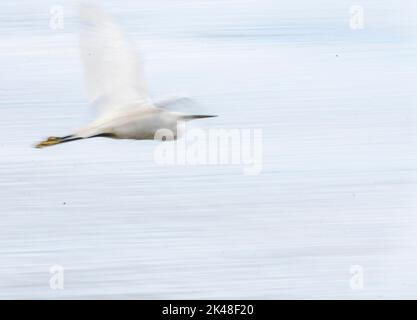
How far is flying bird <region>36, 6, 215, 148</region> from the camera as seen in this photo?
2496 mm

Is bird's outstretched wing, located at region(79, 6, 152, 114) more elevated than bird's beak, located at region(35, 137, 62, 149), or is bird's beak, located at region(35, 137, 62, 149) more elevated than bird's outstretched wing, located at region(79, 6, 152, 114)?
bird's outstretched wing, located at region(79, 6, 152, 114)

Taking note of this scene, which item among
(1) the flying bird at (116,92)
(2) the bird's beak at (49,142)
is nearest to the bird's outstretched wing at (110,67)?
(1) the flying bird at (116,92)

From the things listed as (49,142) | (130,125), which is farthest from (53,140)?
(130,125)

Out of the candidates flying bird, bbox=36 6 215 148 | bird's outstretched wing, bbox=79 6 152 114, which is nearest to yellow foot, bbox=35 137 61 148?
flying bird, bbox=36 6 215 148

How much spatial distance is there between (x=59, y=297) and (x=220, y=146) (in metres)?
0.52


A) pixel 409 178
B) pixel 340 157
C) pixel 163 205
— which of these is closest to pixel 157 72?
pixel 163 205

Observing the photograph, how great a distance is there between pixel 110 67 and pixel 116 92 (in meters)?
0.06

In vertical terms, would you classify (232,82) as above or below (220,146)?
above

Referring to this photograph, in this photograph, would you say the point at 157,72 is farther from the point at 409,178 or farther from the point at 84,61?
the point at 409,178

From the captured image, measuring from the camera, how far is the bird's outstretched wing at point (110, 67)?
2498 millimetres

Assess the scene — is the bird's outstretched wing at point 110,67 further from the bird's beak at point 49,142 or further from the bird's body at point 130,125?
the bird's beak at point 49,142

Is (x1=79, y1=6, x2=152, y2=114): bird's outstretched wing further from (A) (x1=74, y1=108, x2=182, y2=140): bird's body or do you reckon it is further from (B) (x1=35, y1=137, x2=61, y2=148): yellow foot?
(B) (x1=35, y1=137, x2=61, y2=148): yellow foot

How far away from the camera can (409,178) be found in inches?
Answer: 98.1

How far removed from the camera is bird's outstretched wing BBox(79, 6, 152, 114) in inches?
98.3
